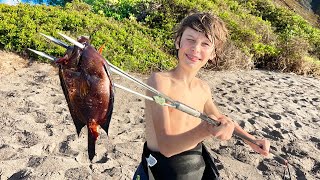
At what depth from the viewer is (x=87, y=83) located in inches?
43.1

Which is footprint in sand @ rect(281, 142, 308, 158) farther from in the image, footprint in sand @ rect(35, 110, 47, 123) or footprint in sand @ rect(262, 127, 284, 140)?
footprint in sand @ rect(35, 110, 47, 123)

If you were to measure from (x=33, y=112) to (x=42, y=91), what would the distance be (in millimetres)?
742

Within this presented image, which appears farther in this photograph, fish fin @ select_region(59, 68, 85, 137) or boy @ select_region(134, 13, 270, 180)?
boy @ select_region(134, 13, 270, 180)

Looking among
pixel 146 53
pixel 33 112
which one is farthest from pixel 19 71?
pixel 146 53

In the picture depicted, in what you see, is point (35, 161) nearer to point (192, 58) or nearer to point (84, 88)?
point (192, 58)

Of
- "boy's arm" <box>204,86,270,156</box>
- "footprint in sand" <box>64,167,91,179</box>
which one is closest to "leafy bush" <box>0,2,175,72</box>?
"footprint in sand" <box>64,167,91,179</box>

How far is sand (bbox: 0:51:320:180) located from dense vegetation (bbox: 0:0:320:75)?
0.48m

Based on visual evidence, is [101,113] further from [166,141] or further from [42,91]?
[42,91]

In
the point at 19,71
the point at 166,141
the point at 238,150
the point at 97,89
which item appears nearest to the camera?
the point at 97,89

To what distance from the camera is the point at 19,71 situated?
Answer: 6141 millimetres

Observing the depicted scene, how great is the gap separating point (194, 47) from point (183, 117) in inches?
13.9

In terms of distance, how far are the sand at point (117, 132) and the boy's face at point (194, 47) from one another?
2014 millimetres

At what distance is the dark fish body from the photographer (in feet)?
3.51

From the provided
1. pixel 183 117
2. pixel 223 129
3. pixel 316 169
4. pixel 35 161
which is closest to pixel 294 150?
Answer: pixel 316 169
